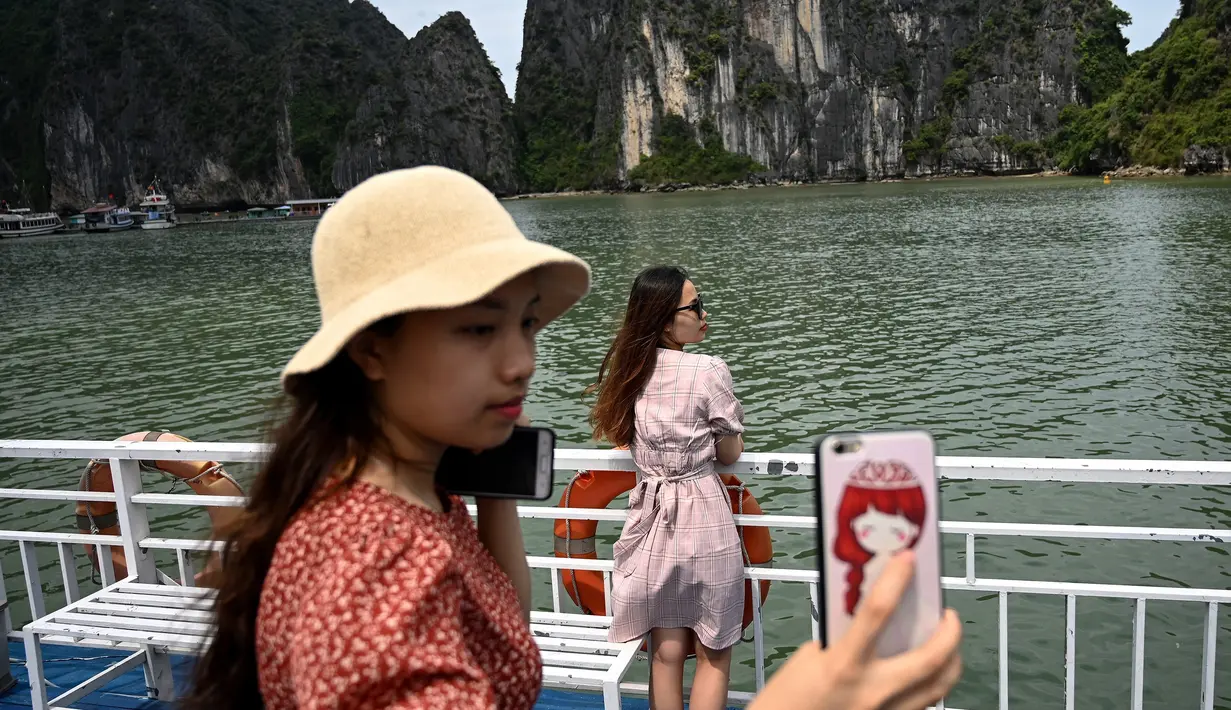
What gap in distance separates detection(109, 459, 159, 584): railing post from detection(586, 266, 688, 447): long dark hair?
1713 mm

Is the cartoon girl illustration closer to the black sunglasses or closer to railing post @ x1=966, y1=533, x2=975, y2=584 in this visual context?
railing post @ x1=966, y1=533, x2=975, y2=584

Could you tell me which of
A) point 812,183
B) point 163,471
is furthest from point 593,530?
point 812,183

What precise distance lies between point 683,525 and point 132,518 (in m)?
2.02

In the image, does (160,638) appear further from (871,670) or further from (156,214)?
(156,214)

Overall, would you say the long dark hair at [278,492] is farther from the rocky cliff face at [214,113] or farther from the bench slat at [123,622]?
the rocky cliff face at [214,113]

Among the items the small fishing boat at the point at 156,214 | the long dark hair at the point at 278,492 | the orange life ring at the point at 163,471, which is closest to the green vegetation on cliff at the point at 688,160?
the small fishing boat at the point at 156,214

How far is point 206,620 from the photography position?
0.94 metres

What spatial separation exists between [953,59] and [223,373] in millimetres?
105243

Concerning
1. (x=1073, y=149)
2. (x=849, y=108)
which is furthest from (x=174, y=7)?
(x=1073, y=149)

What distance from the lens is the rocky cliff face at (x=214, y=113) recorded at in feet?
352

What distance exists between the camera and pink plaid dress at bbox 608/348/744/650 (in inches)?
103

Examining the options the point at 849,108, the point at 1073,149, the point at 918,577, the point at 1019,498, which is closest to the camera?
the point at 918,577

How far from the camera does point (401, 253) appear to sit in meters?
0.85

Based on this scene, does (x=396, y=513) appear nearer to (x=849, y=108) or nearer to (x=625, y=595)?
(x=625, y=595)
